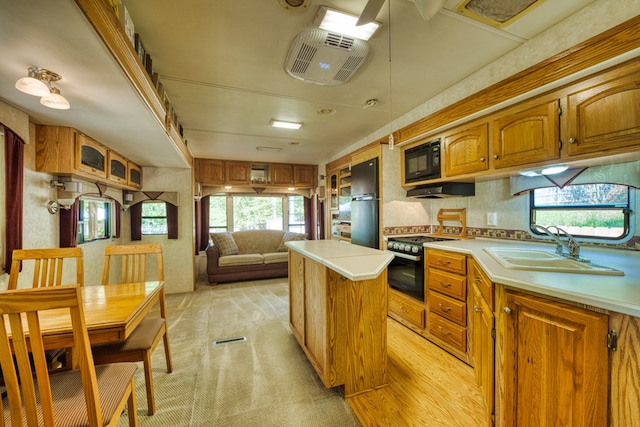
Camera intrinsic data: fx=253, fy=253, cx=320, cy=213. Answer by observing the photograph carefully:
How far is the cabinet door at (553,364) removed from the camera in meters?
0.97

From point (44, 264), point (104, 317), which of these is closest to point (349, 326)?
point (104, 317)

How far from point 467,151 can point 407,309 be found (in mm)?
1723

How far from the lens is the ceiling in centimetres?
122

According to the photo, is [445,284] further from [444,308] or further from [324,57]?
[324,57]

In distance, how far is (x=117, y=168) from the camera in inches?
126

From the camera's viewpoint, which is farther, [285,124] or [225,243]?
[225,243]

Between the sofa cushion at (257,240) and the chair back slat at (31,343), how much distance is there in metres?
4.59

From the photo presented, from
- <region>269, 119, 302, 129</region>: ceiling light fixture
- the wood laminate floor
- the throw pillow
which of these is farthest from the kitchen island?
the throw pillow

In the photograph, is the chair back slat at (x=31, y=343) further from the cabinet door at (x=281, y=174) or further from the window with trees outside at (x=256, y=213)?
the window with trees outside at (x=256, y=213)

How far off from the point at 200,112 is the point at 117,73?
57.4 inches

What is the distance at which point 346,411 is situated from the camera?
5.34ft

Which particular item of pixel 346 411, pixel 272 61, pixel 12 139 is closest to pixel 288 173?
pixel 272 61

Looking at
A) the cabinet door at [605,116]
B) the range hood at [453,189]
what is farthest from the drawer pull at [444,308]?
the cabinet door at [605,116]

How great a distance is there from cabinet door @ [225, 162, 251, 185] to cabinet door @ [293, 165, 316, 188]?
39.0 inches
